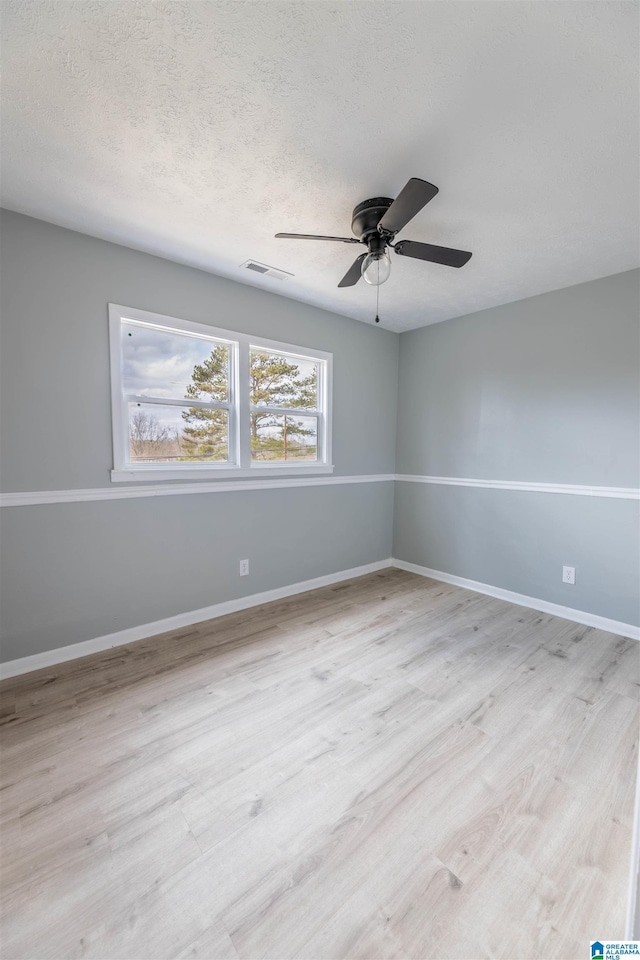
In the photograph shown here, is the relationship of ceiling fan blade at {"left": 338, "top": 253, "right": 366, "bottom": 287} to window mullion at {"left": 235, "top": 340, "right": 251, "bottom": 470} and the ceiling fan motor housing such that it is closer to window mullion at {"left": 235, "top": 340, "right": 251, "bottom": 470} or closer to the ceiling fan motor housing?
the ceiling fan motor housing

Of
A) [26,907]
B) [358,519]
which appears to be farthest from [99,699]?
[358,519]

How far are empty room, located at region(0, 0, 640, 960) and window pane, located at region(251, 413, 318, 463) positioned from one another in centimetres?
4

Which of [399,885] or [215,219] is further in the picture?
[215,219]

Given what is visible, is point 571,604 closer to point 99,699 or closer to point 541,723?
point 541,723

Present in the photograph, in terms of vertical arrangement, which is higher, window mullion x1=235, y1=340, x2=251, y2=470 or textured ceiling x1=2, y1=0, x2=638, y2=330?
textured ceiling x1=2, y1=0, x2=638, y2=330

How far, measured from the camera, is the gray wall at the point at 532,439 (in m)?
2.87

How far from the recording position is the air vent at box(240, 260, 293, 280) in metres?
2.72

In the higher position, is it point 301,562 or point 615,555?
point 615,555

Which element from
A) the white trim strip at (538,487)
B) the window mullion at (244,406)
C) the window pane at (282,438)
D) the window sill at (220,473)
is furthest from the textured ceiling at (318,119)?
the white trim strip at (538,487)

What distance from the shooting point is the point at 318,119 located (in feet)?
4.99

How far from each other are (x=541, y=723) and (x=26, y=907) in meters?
2.10

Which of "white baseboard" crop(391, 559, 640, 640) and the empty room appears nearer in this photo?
the empty room

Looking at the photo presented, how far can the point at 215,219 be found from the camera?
2172 mm

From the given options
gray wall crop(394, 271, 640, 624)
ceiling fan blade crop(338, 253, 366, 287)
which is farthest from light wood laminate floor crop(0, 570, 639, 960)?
ceiling fan blade crop(338, 253, 366, 287)
